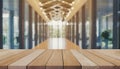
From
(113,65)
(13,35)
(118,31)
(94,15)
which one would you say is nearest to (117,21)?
(118,31)

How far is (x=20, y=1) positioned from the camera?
8172 mm

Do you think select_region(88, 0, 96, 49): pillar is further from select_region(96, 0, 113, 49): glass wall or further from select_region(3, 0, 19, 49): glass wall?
select_region(3, 0, 19, 49): glass wall

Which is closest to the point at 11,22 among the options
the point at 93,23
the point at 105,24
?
the point at 105,24

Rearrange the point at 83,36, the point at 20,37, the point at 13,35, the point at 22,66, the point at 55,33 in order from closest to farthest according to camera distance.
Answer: the point at 22,66 < the point at 20,37 < the point at 83,36 < the point at 13,35 < the point at 55,33

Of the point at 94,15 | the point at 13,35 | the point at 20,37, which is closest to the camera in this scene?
the point at 94,15

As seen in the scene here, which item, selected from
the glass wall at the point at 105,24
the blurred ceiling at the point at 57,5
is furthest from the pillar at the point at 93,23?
the blurred ceiling at the point at 57,5

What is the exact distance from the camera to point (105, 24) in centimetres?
1368

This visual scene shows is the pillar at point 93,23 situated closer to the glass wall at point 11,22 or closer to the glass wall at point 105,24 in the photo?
the glass wall at point 105,24

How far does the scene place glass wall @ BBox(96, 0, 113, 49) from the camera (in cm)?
1084

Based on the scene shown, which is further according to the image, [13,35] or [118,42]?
[13,35]

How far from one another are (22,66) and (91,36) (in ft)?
18.3

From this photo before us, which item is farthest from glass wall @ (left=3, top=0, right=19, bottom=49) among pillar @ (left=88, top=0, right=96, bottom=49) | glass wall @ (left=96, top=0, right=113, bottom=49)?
pillar @ (left=88, top=0, right=96, bottom=49)

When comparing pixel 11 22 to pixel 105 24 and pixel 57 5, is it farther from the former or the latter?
pixel 105 24

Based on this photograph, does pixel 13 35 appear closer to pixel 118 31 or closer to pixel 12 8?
pixel 12 8
